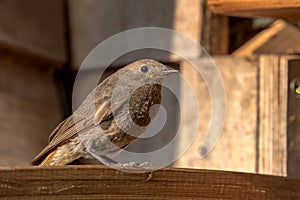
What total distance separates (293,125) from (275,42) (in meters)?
0.59

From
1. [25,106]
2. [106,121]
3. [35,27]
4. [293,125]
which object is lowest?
[293,125]

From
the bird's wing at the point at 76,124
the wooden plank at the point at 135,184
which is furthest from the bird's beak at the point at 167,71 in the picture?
the wooden plank at the point at 135,184

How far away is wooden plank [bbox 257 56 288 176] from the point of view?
365 centimetres

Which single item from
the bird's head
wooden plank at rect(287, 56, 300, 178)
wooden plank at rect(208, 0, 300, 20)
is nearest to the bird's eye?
the bird's head

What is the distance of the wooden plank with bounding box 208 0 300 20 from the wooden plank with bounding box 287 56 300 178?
22cm

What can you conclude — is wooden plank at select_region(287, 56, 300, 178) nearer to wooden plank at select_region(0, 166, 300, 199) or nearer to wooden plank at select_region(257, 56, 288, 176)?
wooden plank at select_region(257, 56, 288, 176)

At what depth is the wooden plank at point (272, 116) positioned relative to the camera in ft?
12.0

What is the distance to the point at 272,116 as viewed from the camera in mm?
3701

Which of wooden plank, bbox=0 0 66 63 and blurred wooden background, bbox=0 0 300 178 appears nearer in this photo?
blurred wooden background, bbox=0 0 300 178

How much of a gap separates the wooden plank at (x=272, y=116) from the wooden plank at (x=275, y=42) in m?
0.28

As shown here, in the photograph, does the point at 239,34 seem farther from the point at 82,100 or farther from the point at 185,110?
the point at 82,100

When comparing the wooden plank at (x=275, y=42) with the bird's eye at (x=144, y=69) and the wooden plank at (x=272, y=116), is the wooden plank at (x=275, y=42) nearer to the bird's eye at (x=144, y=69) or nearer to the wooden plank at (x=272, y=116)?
the wooden plank at (x=272, y=116)

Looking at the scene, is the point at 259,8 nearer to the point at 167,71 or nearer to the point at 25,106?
the point at 167,71

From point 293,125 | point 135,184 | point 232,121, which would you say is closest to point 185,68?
point 232,121
